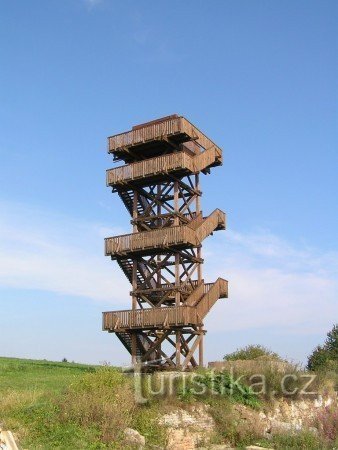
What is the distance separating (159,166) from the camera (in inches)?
1174

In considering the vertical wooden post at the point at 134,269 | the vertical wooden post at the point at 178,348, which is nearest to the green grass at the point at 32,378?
the vertical wooden post at the point at 134,269

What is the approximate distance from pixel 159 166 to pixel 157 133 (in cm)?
170

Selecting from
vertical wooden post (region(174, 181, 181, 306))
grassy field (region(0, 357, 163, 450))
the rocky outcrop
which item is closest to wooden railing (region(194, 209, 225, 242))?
vertical wooden post (region(174, 181, 181, 306))

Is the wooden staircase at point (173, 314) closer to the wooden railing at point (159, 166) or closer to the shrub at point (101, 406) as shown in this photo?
the wooden railing at point (159, 166)

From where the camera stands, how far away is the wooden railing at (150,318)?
27.6 meters

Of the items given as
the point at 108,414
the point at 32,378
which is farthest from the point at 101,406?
the point at 32,378

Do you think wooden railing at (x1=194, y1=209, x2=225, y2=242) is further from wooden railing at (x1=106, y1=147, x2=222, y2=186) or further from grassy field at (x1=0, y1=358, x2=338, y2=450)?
grassy field at (x1=0, y1=358, x2=338, y2=450)

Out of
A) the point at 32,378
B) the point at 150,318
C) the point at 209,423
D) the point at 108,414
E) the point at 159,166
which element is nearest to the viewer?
the point at 108,414

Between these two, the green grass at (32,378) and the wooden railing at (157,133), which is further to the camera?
the wooden railing at (157,133)

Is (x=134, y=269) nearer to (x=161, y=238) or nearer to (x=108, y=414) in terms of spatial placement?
(x=161, y=238)

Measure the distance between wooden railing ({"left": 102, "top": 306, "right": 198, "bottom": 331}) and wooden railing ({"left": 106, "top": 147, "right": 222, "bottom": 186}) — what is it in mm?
6609

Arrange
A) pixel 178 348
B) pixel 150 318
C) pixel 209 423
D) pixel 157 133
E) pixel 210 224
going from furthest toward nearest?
pixel 210 224 < pixel 157 133 < pixel 178 348 < pixel 150 318 < pixel 209 423

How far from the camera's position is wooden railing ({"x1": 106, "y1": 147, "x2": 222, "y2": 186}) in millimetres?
29391

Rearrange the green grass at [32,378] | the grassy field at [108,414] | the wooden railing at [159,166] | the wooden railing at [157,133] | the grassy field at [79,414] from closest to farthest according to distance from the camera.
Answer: the grassy field at [79,414]
the grassy field at [108,414]
the green grass at [32,378]
the wooden railing at [159,166]
the wooden railing at [157,133]
